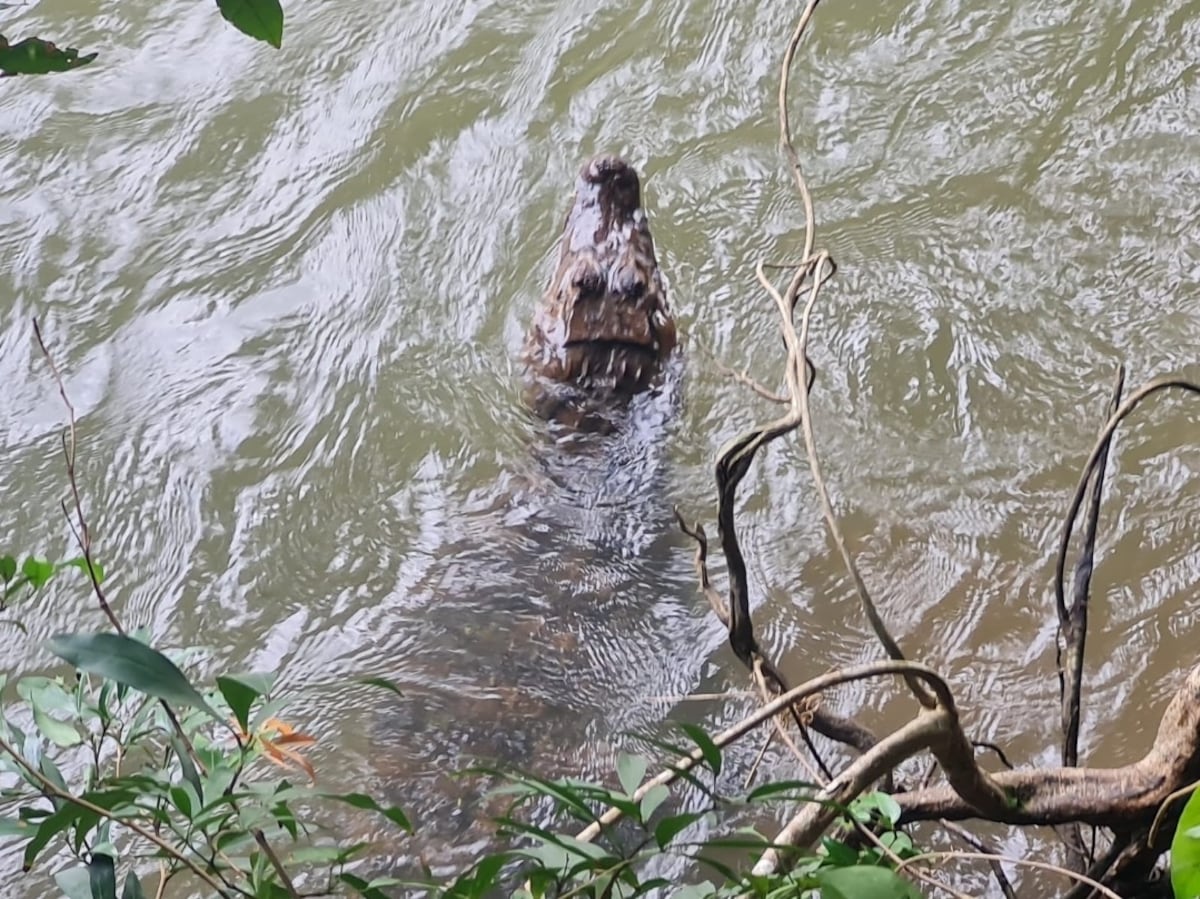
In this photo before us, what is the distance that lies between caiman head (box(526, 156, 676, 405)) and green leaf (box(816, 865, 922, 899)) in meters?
2.21

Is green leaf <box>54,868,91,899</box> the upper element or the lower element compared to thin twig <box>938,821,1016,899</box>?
upper

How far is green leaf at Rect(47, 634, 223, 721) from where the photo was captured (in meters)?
0.80

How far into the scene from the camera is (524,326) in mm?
3363

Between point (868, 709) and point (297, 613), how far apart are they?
1.26 m

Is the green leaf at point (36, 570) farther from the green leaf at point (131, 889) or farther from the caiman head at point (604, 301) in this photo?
the caiman head at point (604, 301)

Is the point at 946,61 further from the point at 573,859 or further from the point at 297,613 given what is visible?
the point at 573,859

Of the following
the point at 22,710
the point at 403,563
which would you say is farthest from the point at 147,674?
the point at 403,563

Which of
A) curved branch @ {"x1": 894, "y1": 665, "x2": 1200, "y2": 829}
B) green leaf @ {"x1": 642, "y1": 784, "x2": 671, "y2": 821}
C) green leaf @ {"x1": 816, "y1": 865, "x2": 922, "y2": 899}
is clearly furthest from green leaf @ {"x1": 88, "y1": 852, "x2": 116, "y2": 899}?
curved branch @ {"x1": 894, "y1": 665, "x2": 1200, "y2": 829}

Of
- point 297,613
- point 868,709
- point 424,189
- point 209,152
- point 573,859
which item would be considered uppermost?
point 209,152

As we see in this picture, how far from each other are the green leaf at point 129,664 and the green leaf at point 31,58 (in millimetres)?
430

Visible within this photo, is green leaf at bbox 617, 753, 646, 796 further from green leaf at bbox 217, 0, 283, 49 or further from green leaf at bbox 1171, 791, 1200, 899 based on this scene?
green leaf at bbox 217, 0, 283, 49

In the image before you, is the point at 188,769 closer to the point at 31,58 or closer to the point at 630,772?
the point at 630,772

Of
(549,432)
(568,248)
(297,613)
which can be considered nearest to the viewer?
(297,613)

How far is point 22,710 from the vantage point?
7.75ft
